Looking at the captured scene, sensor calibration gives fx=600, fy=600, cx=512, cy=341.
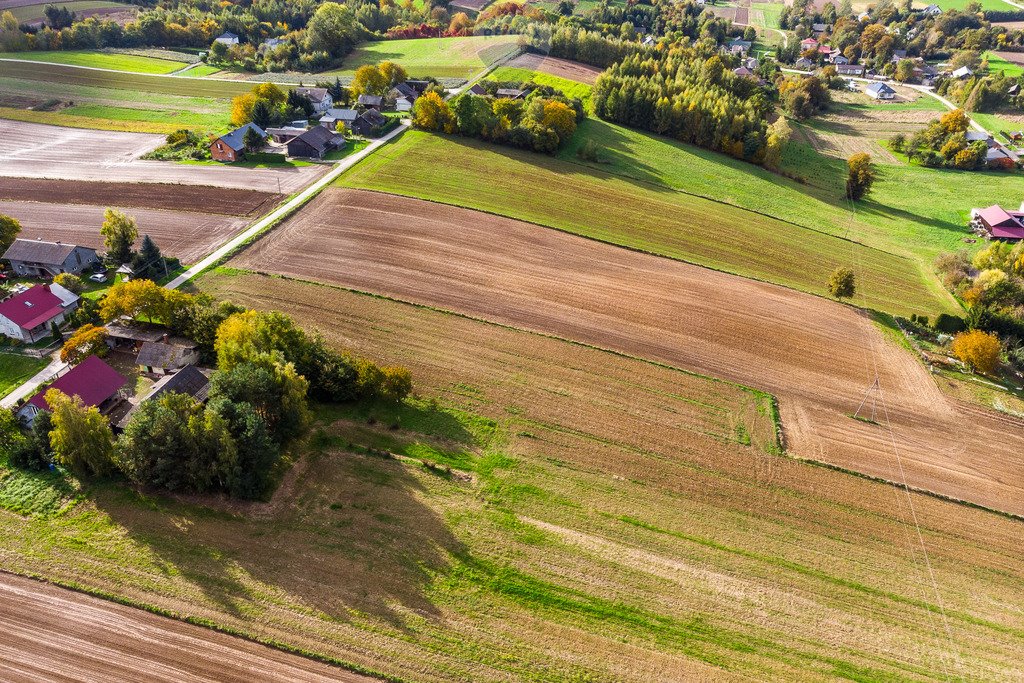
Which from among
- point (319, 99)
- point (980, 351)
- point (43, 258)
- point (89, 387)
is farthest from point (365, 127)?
point (980, 351)

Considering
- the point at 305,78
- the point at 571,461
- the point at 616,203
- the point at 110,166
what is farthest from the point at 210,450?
the point at 305,78

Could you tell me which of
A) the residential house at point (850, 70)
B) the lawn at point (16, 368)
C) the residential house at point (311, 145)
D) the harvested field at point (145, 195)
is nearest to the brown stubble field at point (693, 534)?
the lawn at point (16, 368)

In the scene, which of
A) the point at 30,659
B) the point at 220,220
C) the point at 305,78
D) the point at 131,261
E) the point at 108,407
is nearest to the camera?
the point at 30,659

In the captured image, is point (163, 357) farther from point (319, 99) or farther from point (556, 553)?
point (319, 99)

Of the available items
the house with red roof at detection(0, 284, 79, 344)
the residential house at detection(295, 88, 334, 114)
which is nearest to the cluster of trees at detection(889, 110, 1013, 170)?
the residential house at detection(295, 88, 334, 114)

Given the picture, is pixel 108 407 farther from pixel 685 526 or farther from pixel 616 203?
pixel 616 203

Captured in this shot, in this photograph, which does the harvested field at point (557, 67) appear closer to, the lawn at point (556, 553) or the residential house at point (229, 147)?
the residential house at point (229, 147)
